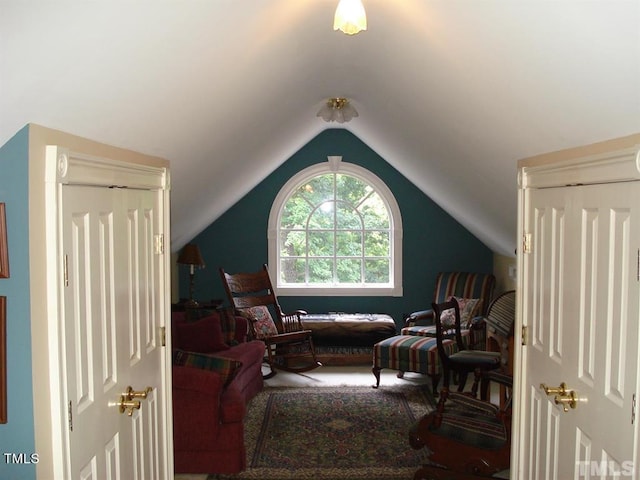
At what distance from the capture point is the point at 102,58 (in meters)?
1.71

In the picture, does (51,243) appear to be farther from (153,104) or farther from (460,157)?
(460,157)

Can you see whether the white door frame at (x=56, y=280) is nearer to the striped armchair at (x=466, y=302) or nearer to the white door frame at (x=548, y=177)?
the white door frame at (x=548, y=177)

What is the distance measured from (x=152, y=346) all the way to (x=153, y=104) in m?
1.06

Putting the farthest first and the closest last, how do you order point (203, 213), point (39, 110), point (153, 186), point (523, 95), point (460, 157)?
point (203, 213)
point (460, 157)
point (153, 186)
point (523, 95)
point (39, 110)

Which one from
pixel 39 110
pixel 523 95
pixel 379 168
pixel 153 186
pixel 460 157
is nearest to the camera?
pixel 39 110

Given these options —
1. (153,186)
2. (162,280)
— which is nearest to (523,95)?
(153,186)

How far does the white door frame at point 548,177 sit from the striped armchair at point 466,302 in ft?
9.45

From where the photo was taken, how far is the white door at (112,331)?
1.82m

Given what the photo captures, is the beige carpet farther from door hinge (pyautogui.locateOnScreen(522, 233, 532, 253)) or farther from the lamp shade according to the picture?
door hinge (pyautogui.locateOnScreen(522, 233, 532, 253))

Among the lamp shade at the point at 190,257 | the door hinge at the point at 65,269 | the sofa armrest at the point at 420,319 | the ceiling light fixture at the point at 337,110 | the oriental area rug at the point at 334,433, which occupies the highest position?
the ceiling light fixture at the point at 337,110

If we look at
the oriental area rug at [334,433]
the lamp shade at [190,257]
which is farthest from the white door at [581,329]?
the lamp shade at [190,257]

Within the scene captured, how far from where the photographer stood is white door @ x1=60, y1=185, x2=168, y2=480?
1.82 meters

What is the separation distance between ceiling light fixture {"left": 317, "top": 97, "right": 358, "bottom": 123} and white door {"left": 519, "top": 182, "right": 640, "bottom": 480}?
7.07 ft

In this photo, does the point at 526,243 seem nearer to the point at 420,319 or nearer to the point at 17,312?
the point at 17,312
